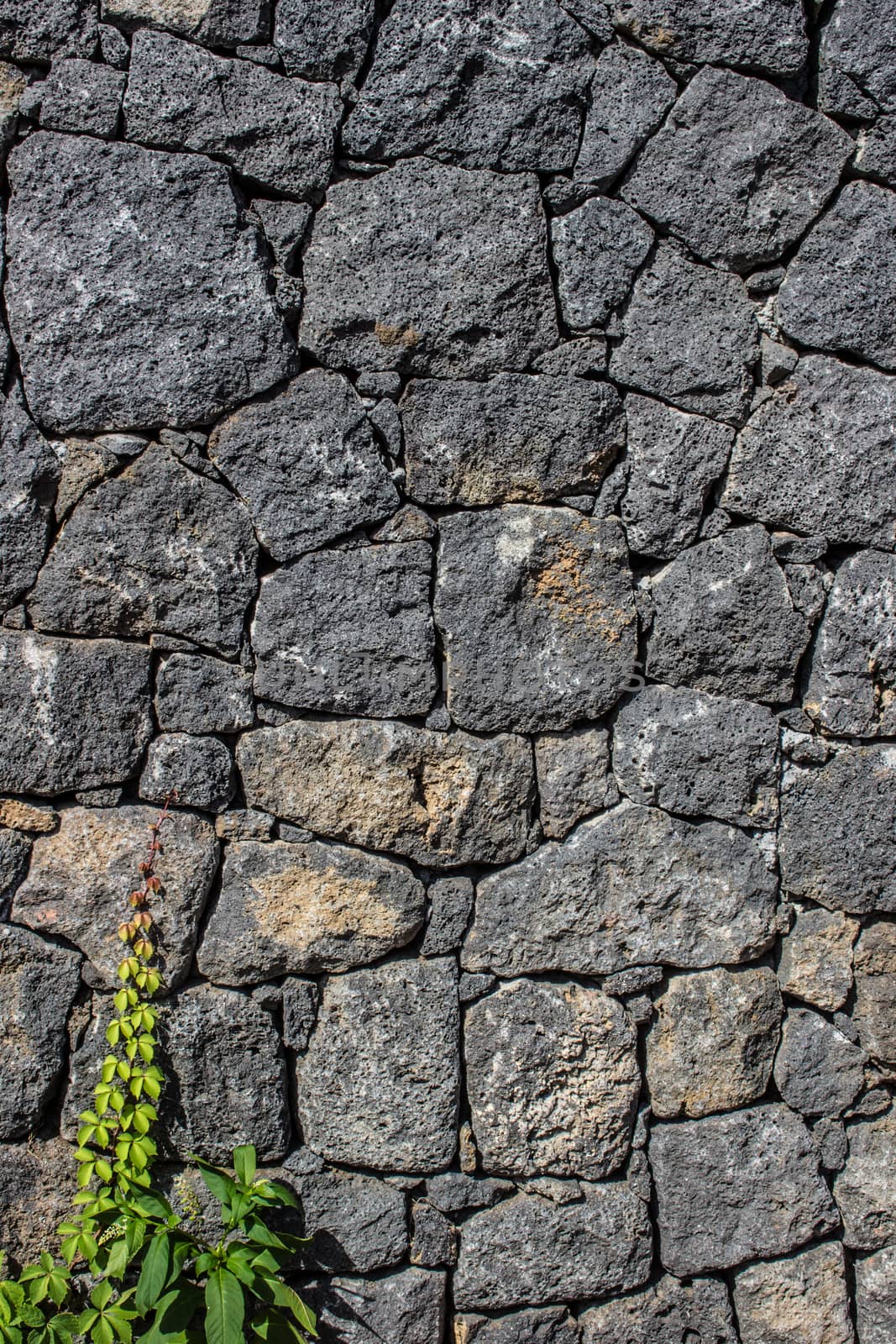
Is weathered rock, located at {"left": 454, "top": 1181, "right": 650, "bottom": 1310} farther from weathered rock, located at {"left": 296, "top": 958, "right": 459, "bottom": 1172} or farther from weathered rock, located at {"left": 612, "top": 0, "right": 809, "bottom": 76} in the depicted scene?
weathered rock, located at {"left": 612, "top": 0, "right": 809, "bottom": 76}

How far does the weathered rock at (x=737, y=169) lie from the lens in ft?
6.64

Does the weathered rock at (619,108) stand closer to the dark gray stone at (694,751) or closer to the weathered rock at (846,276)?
the weathered rock at (846,276)

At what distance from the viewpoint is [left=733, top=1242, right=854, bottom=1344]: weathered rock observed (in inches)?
85.5

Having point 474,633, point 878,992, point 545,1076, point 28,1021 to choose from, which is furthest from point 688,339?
point 28,1021

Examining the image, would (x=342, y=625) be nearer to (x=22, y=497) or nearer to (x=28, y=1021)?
(x=22, y=497)

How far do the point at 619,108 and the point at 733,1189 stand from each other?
2349 mm

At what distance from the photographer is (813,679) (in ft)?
7.02

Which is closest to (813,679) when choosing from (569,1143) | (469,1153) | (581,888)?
(581,888)

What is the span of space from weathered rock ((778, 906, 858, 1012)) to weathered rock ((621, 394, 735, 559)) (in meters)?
0.92

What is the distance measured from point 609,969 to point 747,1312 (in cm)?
85

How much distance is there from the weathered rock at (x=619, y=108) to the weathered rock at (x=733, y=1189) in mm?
2088

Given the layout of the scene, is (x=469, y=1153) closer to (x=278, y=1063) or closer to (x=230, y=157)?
(x=278, y=1063)

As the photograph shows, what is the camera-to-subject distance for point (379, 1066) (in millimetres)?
2094

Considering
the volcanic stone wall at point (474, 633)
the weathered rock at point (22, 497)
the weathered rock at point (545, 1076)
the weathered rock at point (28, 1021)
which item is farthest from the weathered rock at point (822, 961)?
the weathered rock at point (22, 497)
